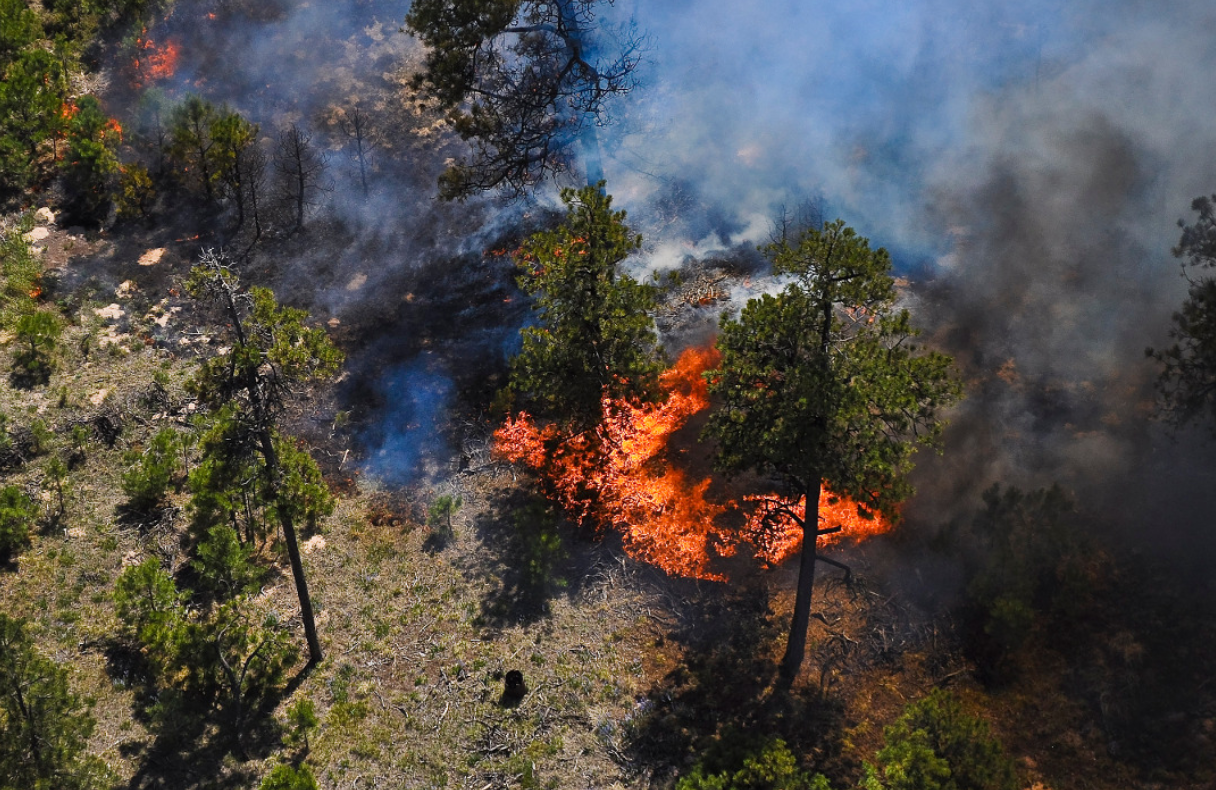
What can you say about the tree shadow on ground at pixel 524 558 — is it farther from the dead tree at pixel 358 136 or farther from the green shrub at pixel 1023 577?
the dead tree at pixel 358 136

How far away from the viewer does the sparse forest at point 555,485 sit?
1988cm

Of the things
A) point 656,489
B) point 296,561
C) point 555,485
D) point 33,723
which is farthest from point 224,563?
point 656,489

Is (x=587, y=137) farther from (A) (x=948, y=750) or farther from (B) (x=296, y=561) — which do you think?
(A) (x=948, y=750)

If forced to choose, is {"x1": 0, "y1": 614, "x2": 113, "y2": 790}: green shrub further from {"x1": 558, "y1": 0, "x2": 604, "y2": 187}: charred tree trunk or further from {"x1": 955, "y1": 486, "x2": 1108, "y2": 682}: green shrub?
{"x1": 558, "y1": 0, "x2": 604, "y2": 187}: charred tree trunk

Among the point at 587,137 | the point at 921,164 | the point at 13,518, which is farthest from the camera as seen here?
the point at 587,137

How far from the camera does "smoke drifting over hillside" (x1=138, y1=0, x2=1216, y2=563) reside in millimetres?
27844

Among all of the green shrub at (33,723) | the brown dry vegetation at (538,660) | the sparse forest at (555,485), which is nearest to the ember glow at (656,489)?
the sparse forest at (555,485)

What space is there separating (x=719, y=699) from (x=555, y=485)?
25.2ft

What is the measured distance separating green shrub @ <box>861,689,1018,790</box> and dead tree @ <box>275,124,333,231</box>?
27.0m

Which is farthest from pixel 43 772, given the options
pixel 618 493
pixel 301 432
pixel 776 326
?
pixel 776 326

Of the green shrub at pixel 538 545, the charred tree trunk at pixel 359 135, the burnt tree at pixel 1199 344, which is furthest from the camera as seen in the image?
the charred tree trunk at pixel 359 135

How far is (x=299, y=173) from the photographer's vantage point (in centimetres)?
3588

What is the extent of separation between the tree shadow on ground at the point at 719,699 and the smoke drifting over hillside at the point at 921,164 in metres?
5.76

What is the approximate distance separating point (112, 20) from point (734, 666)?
3563 cm
